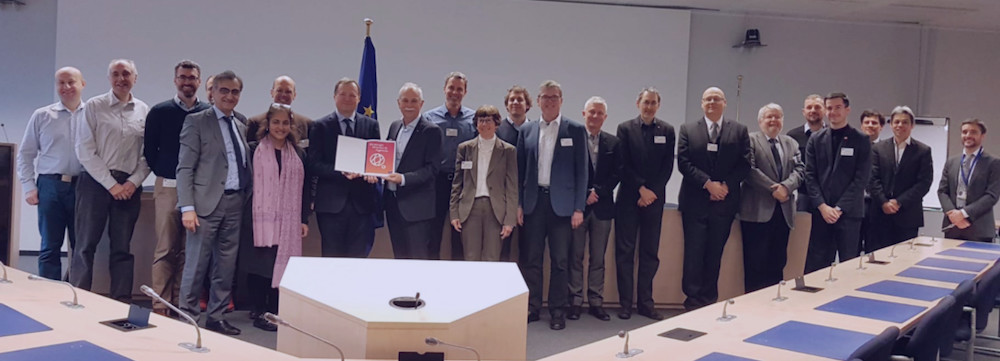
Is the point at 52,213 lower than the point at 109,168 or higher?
lower

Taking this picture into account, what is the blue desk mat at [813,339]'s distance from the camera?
2.32 meters

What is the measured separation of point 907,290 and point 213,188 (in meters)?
3.60

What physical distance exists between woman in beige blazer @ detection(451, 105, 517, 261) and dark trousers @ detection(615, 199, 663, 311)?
0.90m

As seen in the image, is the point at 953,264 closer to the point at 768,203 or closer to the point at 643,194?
the point at 768,203

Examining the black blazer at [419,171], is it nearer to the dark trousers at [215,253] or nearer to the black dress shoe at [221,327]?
the dark trousers at [215,253]

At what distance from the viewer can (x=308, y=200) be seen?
4.48 metres

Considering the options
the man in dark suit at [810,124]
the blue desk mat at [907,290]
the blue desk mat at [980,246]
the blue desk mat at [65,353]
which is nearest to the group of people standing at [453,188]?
the man in dark suit at [810,124]

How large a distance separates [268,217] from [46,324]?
2.02 metres

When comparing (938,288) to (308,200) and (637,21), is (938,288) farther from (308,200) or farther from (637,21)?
(637,21)

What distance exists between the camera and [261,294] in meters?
4.62

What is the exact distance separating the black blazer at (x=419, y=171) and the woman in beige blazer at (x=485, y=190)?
0.17 m

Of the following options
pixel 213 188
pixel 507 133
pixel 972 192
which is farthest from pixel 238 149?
pixel 972 192

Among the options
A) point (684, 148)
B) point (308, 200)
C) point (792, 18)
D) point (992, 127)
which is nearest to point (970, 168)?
point (684, 148)

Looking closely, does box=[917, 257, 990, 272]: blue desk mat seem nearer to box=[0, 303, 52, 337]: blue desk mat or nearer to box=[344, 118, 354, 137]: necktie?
box=[344, 118, 354, 137]: necktie
